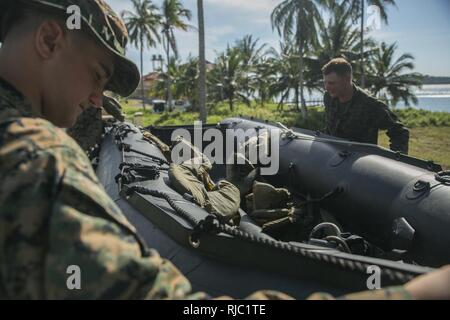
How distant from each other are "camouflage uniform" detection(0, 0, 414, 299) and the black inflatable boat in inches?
36.6

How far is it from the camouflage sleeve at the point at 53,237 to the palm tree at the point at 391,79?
100 feet

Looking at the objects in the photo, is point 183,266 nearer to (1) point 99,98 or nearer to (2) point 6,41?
(1) point 99,98

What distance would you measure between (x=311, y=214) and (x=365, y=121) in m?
1.39

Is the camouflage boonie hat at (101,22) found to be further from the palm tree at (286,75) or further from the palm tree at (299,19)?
the palm tree at (286,75)

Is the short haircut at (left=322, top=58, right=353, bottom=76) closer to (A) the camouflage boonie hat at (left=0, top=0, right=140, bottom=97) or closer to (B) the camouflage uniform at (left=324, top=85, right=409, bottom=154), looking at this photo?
(B) the camouflage uniform at (left=324, top=85, right=409, bottom=154)

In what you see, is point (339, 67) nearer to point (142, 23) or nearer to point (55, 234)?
point (55, 234)

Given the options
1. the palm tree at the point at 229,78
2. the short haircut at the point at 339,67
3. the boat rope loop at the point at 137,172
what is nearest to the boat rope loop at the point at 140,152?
the boat rope loop at the point at 137,172

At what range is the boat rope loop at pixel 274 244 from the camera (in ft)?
4.75

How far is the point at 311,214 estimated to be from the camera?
11.4 ft

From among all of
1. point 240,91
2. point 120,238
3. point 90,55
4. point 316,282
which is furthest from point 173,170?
point 240,91

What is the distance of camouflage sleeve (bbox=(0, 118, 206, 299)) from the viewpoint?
783 mm

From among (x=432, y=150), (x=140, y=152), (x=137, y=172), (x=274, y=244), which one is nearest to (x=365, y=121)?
(x=140, y=152)

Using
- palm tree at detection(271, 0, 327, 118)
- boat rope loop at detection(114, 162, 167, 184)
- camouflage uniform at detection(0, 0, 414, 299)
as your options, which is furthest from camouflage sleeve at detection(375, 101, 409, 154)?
palm tree at detection(271, 0, 327, 118)
